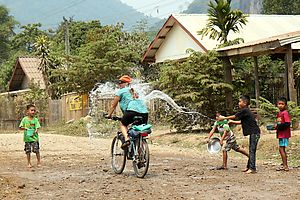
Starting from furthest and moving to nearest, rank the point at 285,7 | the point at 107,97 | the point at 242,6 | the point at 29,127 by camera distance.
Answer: the point at 242,6
the point at 285,7
the point at 107,97
the point at 29,127

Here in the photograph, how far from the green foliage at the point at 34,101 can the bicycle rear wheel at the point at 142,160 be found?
81.3 feet

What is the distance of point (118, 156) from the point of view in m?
10.9

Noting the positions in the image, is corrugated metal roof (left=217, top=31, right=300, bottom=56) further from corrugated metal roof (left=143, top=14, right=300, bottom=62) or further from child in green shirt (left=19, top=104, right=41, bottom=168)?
corrugated metal roof (left=143, top=14, right=300, bottom=62)

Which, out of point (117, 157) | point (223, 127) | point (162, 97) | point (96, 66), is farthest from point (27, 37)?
point (223, 127)

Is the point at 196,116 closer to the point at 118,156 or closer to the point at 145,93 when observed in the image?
the point at 145,93

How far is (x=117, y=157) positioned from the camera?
429 inches

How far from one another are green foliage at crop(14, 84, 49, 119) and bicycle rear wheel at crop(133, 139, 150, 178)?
24781mm

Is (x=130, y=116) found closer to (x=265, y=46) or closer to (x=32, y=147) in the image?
(x=32, y=147)

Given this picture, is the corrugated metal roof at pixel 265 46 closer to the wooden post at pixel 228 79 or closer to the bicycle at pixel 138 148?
the wooden post at pixel 228 79

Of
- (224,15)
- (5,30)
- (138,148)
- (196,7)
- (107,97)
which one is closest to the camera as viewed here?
(138,148)

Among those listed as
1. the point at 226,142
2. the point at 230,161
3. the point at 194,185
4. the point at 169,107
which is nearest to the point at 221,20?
the point at 169,107

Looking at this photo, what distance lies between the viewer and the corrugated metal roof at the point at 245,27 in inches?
1196

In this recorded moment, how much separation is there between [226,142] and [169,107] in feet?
36.0

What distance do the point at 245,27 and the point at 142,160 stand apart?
2324cm
